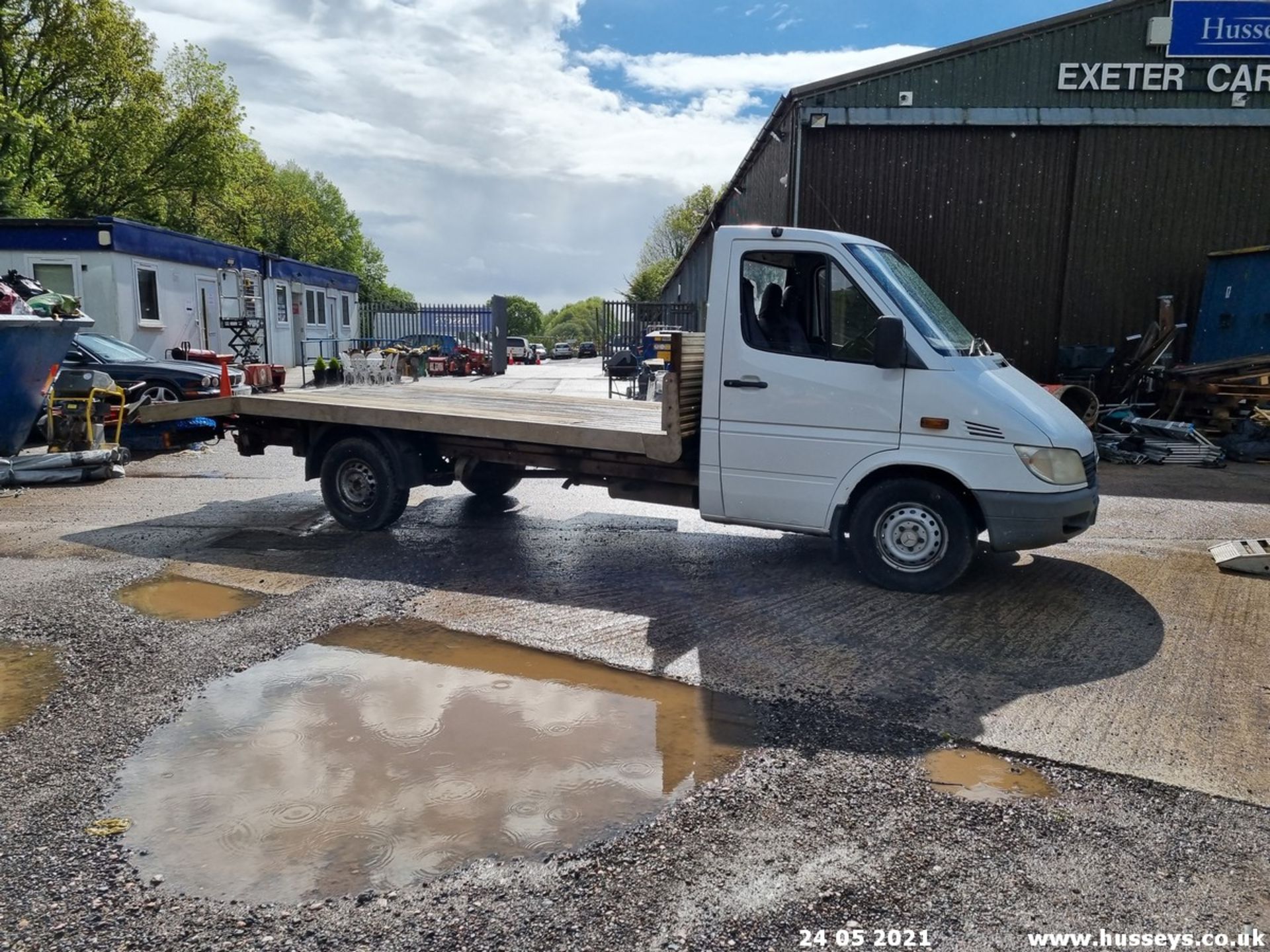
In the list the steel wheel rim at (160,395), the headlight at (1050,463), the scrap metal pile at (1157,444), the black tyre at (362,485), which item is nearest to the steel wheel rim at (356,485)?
the black tyre at (362,485)

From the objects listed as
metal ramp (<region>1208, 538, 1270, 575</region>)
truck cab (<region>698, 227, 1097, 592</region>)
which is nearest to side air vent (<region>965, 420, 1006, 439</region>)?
truck cab (<region>698, 227, 1097, 592</region>)

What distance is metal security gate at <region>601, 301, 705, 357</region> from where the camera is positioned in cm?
2433

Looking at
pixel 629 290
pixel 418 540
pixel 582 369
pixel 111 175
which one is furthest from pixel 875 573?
pixel 629 290

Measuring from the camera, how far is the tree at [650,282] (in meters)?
65.9

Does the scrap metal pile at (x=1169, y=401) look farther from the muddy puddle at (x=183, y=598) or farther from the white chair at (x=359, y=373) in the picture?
the muddy puddle at (x=183, y=598)

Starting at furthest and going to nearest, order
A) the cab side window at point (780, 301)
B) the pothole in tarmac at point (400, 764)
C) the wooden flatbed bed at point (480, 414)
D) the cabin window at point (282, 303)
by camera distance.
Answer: the cabin window at point (282, 303) < the wooden flatbed bed at point (480, 414) < the cab side window at point (780, 301) < the pothole in tarmac at point (400, 764)

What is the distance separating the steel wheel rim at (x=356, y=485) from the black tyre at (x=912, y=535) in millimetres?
4069

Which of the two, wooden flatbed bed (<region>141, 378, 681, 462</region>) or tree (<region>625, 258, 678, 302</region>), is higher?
tree (<region>625, 258, 678, 302</region>)

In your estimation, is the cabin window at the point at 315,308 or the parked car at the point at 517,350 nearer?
the cabin window at the point at 315,308

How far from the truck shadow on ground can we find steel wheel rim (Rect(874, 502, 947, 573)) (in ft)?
0.79

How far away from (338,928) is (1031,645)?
4039mm

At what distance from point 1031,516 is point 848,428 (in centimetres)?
124

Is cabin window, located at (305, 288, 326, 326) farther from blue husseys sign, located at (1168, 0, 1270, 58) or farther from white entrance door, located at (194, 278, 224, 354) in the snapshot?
blue husseys sign, located at (1168, 0, 1270, 58)

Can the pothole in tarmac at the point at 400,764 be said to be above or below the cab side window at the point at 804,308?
below
